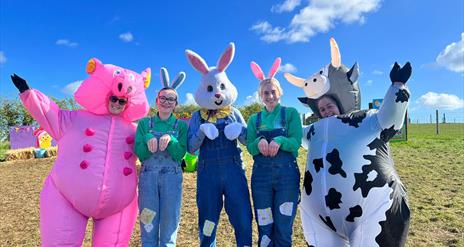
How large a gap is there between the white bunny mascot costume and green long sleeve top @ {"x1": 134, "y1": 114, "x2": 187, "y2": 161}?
7 centimetres

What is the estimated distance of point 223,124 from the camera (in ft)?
11.1

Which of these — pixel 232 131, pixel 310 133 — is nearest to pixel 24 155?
pixel 232 131

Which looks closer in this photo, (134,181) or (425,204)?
(134,181)

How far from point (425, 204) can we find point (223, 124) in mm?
4418

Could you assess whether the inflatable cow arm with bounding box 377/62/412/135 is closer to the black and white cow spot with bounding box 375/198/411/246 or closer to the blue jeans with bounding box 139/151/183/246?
the black and white cow spot with bounding box 375/198/411/246

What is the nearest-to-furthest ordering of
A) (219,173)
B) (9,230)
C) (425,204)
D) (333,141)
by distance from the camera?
1. (333,141)
2. (219,173)
3. (9,230)
4. (425,204)

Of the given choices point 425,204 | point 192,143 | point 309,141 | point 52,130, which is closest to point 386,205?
point 309,141

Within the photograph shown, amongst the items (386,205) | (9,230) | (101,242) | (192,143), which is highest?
(192,143)

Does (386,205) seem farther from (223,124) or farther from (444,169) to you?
(444,169)

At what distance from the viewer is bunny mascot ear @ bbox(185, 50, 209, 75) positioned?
3.56 metres

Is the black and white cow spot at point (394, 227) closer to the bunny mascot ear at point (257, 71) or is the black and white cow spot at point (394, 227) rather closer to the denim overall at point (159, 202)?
the bunny mascot ear at point (257, 71)

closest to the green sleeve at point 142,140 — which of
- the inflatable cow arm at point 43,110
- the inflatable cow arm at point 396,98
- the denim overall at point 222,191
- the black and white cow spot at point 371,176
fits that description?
the denim overall at point 222,191

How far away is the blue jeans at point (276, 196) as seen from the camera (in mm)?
3092

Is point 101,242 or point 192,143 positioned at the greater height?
point 192,143
